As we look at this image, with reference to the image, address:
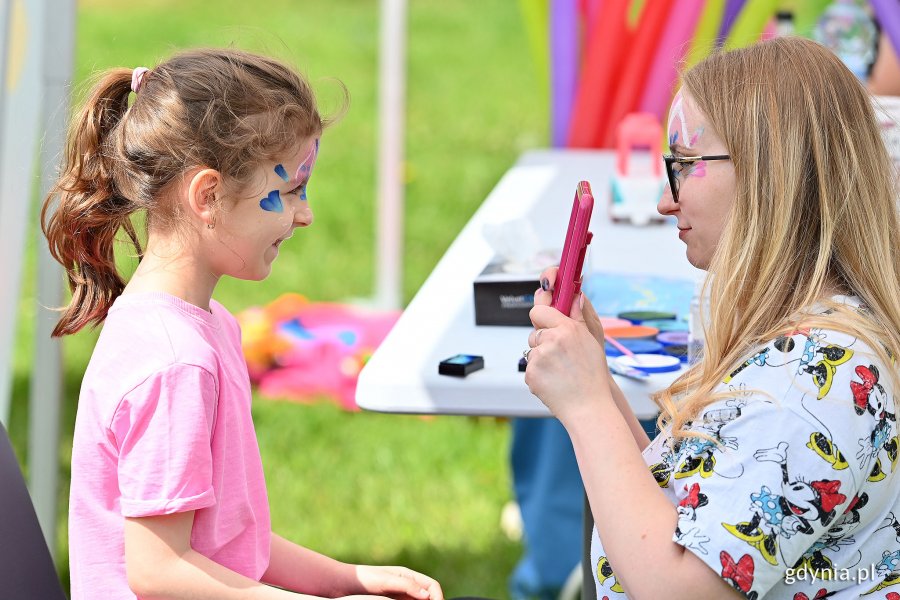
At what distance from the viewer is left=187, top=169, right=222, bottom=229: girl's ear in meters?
1.44

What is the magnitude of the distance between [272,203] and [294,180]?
1.8 inches

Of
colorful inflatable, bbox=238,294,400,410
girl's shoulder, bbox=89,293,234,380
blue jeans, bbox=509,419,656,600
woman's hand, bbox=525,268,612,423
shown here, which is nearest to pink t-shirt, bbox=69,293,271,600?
girl's shoulder, bbox=89,293,234,380

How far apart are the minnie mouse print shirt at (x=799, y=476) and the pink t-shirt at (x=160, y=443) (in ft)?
1.60

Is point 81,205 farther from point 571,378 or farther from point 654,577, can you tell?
point 654,577

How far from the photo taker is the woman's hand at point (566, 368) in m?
1.34

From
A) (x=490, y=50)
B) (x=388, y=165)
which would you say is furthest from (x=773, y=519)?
(x=490, y=50)

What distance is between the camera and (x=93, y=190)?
1.51 m

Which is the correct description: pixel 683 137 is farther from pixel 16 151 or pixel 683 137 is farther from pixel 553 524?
pixel 553 524

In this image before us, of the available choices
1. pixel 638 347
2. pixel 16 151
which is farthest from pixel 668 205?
pixel 16 151

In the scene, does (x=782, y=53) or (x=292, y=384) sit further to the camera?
(x=292, y=384)

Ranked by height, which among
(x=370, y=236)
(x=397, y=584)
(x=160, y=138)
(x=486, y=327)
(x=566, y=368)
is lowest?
(x=370, y=236)

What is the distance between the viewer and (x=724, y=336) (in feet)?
4.42

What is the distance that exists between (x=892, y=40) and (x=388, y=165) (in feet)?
6.78

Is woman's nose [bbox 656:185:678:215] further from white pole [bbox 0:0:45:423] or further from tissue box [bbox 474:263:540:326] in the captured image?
white pole [bbox 0:0:45:423]
